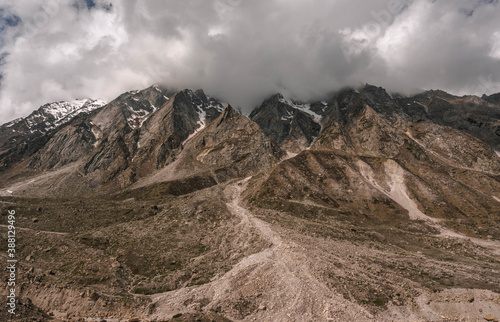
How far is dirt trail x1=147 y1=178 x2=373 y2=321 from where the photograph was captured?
3347 cm

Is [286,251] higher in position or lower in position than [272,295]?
higher

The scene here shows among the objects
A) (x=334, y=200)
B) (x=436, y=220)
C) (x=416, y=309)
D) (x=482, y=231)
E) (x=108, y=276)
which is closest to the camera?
(x=416, y=309)

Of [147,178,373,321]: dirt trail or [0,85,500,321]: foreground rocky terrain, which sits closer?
[147,178,373,321]: dirt trail

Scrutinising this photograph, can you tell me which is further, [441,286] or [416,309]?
[441,286]

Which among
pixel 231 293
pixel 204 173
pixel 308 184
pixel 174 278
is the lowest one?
pixel 231 293

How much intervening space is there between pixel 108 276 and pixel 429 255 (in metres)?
76.3

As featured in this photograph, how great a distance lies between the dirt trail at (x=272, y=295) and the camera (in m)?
33.5

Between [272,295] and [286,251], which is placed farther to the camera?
[286,251]

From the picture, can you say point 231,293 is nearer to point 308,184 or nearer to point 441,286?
point 441,286

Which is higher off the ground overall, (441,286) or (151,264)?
(151,264)

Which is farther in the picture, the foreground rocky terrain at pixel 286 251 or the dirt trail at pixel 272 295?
the foreground rocky terrain at pixel 286 251

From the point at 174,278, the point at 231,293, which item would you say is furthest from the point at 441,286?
the point at 174,278

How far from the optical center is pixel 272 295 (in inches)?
1501

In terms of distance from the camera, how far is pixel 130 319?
31422 millimetres
